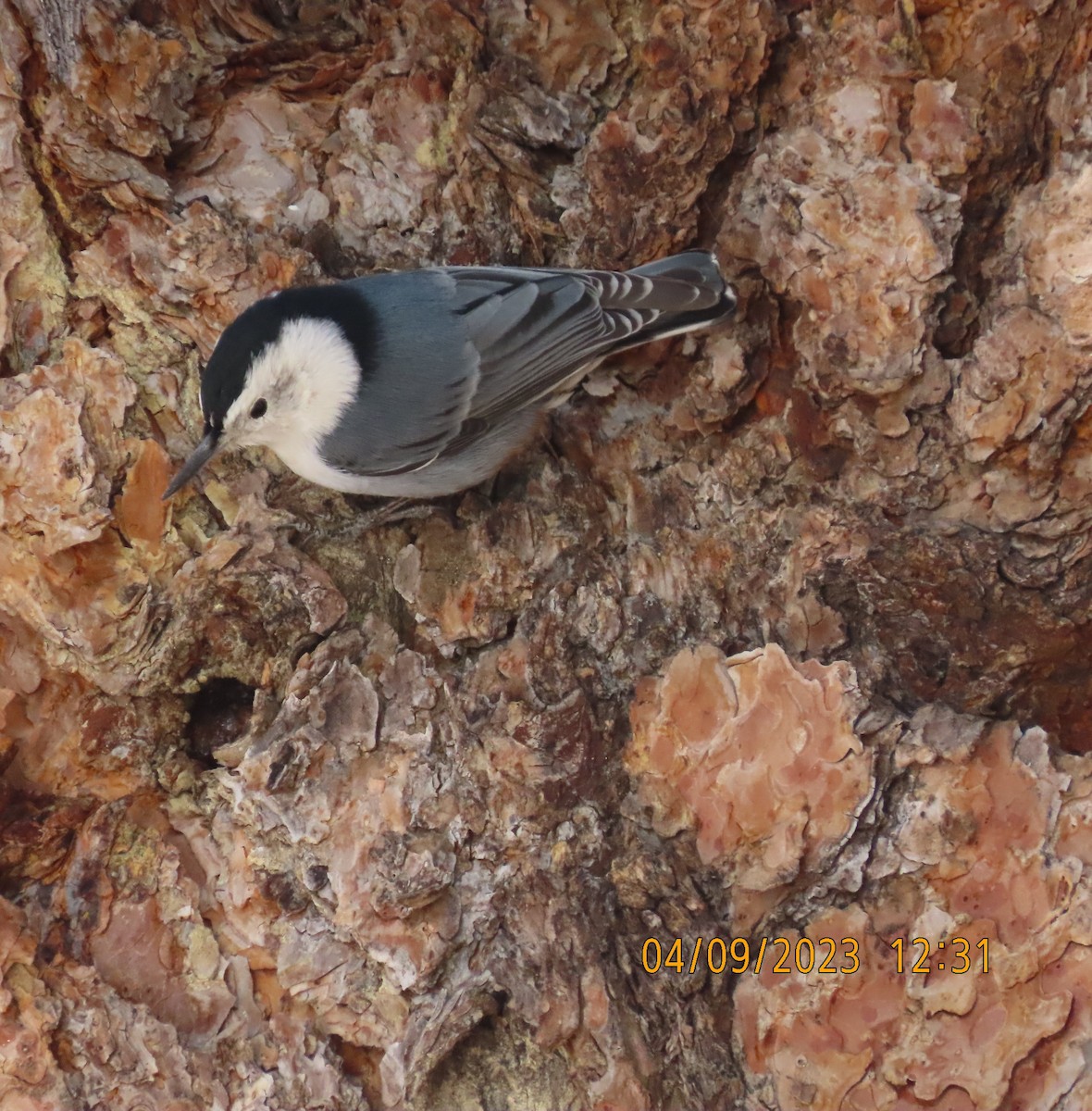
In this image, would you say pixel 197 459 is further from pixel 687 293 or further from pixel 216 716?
pixel 687 293

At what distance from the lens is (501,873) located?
178 centimetres

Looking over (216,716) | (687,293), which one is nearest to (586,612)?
(687,293)

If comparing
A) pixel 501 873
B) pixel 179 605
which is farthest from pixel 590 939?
pixel 179 605

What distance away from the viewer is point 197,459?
194 cm

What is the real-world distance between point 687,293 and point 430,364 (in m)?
0.61

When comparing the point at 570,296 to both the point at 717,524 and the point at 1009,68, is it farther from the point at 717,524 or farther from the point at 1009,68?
the point at 1009,68

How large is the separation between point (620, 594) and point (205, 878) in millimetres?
954

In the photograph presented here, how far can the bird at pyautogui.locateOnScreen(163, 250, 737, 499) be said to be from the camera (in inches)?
80.8

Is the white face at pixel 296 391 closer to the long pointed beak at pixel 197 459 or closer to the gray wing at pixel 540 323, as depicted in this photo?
the long pointed beak at pixel 197 459

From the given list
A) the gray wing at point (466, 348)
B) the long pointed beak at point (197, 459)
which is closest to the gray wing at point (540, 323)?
the gray wing at point (466, 348)

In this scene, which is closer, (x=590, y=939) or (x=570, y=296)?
(x=590, y=939)

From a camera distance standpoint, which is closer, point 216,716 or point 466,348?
point 216,716

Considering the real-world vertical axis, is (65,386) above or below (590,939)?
above
